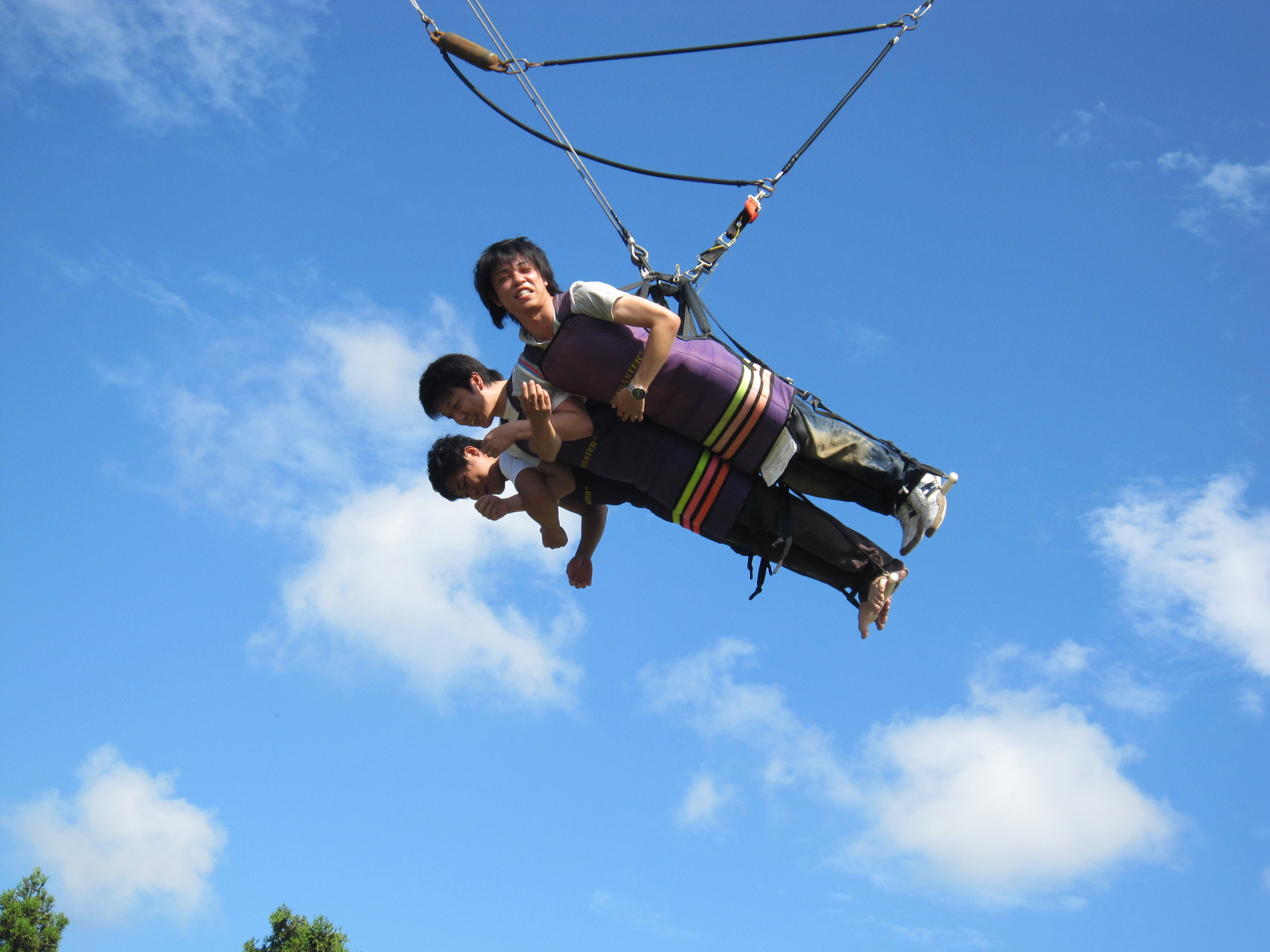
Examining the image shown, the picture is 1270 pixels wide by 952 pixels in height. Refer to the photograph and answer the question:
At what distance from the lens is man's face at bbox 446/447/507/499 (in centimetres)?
534

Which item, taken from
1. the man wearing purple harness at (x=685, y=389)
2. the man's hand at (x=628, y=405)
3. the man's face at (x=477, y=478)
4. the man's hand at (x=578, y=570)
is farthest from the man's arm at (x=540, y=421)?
the man's hand at (x=578, y=570)

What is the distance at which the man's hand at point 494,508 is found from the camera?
17.0 feet

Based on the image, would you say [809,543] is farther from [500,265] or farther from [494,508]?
[500,265]

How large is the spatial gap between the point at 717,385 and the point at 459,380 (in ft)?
3.63

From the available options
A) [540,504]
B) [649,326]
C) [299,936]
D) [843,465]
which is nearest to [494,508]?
[540,504]

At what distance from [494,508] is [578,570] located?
645mm

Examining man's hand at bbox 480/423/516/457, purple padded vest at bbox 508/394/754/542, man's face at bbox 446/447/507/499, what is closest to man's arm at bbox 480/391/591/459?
man's hand at bbox 480/423/516/457

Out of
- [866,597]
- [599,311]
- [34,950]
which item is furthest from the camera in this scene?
[34,950]

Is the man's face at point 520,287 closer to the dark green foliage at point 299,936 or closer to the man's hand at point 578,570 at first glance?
the man's hand at point 578,570

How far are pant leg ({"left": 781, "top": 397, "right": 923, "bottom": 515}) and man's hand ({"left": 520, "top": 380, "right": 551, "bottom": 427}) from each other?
3.78 feet

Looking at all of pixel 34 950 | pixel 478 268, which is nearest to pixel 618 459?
pixel 478 268

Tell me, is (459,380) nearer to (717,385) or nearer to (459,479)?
(459,479)

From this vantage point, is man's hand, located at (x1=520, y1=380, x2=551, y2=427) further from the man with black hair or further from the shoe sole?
the shoe sole

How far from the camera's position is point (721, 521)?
16.1 feet
